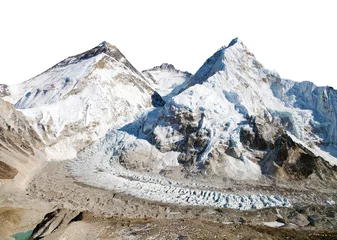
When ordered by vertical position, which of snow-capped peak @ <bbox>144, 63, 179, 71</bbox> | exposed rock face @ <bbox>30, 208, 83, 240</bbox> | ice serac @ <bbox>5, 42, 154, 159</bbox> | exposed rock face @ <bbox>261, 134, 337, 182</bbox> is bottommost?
exposed rock face @ <bbox>30, 208, 83, 240</bbox>

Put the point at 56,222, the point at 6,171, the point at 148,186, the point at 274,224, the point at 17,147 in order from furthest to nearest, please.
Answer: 1. the point at 17,147
2. the point at 148,186
3. the point at 6,171
4. the point at 274,224
5. the point at 56,222

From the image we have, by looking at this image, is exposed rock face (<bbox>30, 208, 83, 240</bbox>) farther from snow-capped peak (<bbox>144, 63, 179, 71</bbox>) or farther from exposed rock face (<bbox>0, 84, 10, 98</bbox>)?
snow-capped peak (<bbox>144, 63, 179, 71</bbox>)

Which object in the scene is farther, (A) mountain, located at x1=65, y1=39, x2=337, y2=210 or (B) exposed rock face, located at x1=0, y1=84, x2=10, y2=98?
(B) exposed rock face, located at x1=0, y1=84, x2=10, y2=98

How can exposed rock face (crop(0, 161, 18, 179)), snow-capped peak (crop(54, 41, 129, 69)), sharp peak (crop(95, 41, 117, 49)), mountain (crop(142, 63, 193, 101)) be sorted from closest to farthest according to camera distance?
exposed rock face (crop(0, 161, 18, 179)), snow-capped peak (crop(54, 41, 129, 69)), sharp peak (crop(95, 41, 117, 49)), mountain (crop(142, 63, 193, 101))

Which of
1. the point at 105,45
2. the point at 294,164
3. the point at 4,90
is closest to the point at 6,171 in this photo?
the point at 294,164

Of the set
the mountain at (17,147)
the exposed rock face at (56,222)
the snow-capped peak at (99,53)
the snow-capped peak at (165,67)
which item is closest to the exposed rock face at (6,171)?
the mountain at (17,147)

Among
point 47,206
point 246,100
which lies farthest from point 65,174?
point 246,100

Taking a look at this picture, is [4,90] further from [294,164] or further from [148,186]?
[294,164]

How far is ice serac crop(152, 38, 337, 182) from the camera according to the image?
87.9 ft

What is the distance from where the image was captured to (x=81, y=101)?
40.1 meters

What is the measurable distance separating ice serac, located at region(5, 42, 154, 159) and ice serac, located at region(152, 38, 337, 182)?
→ 33.2ft

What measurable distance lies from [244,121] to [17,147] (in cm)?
2136

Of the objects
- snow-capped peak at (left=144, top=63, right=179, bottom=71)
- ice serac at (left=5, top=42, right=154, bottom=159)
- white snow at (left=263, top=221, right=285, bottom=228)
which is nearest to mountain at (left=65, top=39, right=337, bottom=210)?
white snow at (left=263, top=221, right=285, bottom=228)

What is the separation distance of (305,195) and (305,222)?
519 centimetres
